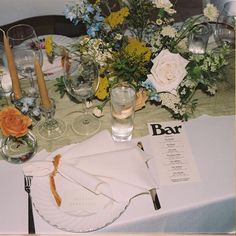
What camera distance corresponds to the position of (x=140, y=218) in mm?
1112

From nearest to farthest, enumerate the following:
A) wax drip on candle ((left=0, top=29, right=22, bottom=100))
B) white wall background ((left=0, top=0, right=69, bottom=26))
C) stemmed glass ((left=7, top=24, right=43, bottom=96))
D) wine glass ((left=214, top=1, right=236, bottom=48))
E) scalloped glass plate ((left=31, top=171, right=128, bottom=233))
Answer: scalloped glass plate ((left=31, top=171, right=128, bottom=233)) < wax drip on candle ((left=0, top=29, right=22, bottom=100)) < stemmed glass ((left=7, top=24, right=43, bottom=96)) < wine glass ((left=214, top=1, right=236, bottom=48)) < white wall background ((left=0, top=0, right=69, bottom=26))

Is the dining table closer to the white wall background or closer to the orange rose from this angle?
the orange rose

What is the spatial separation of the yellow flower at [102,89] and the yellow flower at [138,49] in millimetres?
119

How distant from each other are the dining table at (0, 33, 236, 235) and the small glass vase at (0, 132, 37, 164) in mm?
17

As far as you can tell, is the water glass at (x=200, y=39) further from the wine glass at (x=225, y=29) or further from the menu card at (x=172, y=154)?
the menu card at (x=172, y=154)

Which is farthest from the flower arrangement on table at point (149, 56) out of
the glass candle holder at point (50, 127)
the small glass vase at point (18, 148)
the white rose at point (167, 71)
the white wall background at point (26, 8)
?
the white wall background at point (26, 8)

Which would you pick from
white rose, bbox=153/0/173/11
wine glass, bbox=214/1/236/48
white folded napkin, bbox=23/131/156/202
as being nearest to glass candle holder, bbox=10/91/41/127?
white folded napkin, bbox=23/131/156/202

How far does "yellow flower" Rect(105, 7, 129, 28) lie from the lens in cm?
132

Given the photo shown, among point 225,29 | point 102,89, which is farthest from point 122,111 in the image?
point 225,29

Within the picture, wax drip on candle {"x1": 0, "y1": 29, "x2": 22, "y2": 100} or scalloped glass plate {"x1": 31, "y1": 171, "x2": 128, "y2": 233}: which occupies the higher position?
wax drip on candle {"x1": 0, "y1": 29, "x2": 22, "y2": 100}

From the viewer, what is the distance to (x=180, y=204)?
1146mm

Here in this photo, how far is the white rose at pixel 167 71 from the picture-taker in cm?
130

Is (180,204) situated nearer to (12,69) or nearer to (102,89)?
(102,89)

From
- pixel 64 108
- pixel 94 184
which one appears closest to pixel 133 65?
pixel 64 108
